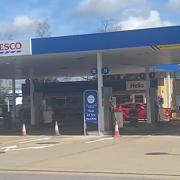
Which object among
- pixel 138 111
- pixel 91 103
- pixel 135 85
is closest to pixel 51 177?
pixel 91 103

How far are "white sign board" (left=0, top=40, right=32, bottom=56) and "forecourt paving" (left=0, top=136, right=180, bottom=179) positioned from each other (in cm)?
506

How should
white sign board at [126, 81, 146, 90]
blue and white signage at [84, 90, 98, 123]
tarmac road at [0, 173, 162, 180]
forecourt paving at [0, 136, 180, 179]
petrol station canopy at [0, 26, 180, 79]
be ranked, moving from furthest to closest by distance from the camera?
white sign board at [126, 81, 146, 90], blue and white signage at [84, 90, 98, 123], petrol station canopy at [0, 26, 180, 79], forecourt paving at [0, 136, 180, 179], tarmac road at [0, 173, 162, 180]

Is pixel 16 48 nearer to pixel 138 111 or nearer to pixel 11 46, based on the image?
pixel 11 46

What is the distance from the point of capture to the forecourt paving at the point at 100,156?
15.1m

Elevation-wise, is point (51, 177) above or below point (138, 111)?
below

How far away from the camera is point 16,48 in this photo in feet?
93.5

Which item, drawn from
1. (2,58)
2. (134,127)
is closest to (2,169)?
(2,58)

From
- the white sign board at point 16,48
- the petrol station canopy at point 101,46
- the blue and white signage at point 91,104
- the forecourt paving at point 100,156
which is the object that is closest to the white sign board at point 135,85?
the petrol station canopy at point 101,46

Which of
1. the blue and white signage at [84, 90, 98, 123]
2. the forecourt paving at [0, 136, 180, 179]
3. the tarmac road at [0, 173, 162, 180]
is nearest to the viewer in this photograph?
the tarmac road at [0, 173, 162, 180]

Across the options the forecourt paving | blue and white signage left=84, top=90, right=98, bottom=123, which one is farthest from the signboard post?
the forecourt paving

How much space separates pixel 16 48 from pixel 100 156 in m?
11.6

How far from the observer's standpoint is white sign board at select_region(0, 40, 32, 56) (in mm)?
28484

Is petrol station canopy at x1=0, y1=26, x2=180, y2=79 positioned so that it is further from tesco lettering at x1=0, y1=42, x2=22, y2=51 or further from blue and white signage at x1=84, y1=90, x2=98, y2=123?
blue and white signage at x1=84, y1=90, x2=98, y2=123

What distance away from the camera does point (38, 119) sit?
41469 millimetres
